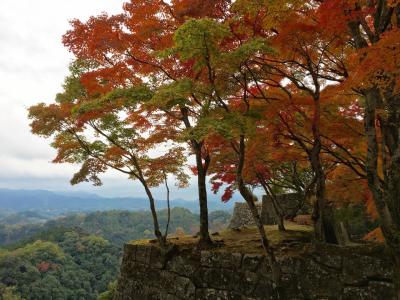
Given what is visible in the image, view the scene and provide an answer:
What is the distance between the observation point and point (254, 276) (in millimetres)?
10641

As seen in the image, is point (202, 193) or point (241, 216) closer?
point (202, 193)

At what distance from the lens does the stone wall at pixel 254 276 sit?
354 inches

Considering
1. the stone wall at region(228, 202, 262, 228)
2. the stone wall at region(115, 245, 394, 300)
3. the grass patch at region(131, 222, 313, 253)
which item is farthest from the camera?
the stone wall at region(228, 202, 262, 228)

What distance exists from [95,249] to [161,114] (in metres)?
80.6

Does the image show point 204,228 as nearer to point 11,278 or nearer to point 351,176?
point 351,176

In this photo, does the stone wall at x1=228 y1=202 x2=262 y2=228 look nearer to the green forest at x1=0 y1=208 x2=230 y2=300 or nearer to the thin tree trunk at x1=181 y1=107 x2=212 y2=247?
the thin tree trunk at x1=181 y1=107 x2=212 y2=247

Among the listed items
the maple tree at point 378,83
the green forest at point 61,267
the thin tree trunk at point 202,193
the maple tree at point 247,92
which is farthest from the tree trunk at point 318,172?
the green forest at point 61,267

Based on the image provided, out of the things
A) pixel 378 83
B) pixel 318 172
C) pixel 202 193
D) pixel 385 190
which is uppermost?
pixel 378 83

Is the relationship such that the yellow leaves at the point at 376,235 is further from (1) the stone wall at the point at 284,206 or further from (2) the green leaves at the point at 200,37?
(2) the green leaves at the point at 200,37

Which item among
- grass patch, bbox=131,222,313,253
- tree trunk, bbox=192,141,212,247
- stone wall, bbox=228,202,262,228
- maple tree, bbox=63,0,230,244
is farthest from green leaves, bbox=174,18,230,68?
stone wall, bbox=228,202,262,228

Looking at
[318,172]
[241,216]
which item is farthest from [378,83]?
[241,216]

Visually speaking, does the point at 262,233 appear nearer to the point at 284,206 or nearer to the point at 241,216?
the point at 284,206

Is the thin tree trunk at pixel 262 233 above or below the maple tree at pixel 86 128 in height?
below

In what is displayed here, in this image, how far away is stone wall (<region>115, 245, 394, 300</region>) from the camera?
9.00m
